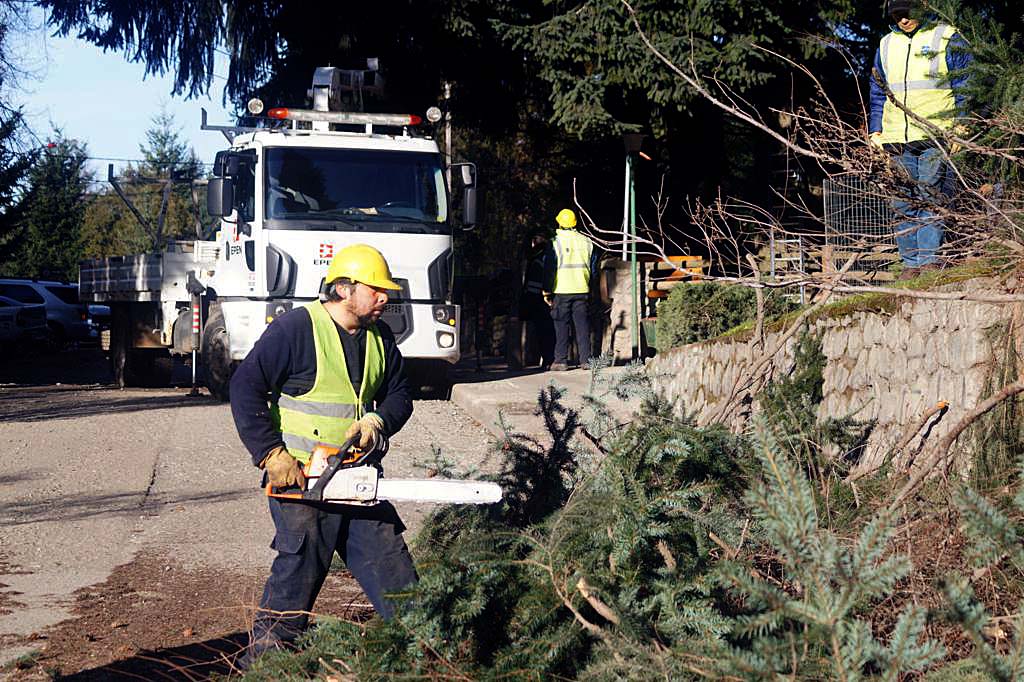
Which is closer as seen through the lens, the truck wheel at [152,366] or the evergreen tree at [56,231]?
the truck wheel at [152,366]

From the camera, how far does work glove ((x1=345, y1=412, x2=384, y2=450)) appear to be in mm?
4445

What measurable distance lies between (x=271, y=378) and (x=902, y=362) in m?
3.54

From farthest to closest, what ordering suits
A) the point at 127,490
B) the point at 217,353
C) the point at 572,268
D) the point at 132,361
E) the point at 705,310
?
the point at 132,361 → the point at 572,268 → the point at 217,353 → the point at 705,310 → the point at 127,490

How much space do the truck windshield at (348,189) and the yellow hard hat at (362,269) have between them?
28.1 ft

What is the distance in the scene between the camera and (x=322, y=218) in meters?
13.1

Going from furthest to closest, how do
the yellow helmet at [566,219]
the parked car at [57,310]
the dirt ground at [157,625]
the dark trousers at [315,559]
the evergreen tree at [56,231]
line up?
the evergreen tree at [56,231] < the parked car at [57,310] < the yellow helmet at [566,219] < the dirt ground at [157,625] < the dark trousers at [315,559]

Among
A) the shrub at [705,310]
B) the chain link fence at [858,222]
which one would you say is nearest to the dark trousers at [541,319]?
the shrub at [705,310]

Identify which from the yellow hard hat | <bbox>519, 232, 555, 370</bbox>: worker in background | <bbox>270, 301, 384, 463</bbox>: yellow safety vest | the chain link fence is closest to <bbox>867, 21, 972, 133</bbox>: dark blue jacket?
the chain link fence

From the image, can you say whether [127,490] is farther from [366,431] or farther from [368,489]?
[368,489]

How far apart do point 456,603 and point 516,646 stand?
23 cm

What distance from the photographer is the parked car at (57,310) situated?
3022 centimetres

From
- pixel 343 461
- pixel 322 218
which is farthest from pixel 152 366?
pixel 343 461

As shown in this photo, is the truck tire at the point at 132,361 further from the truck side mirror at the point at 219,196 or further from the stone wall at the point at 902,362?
the stone wall at the point at 902,362

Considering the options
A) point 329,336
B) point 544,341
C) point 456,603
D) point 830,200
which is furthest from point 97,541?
point 544,341
